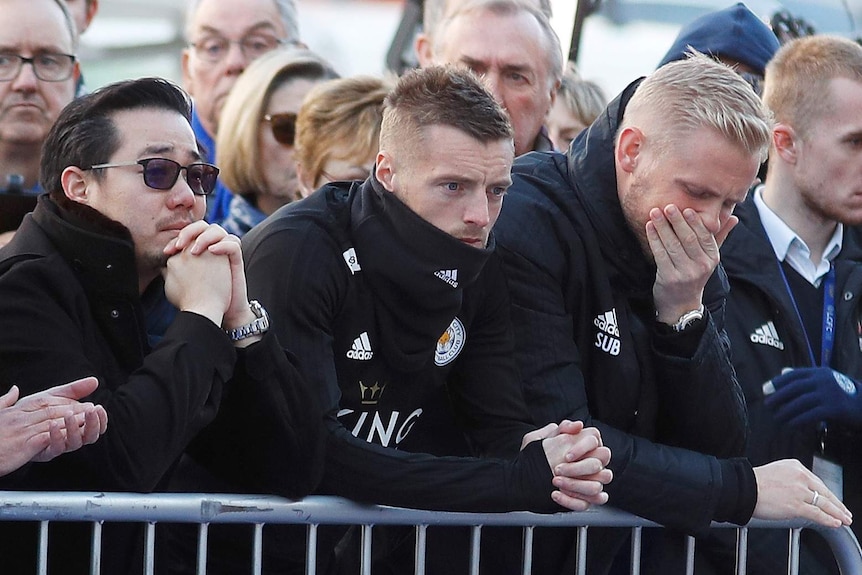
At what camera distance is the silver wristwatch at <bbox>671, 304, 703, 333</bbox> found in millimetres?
3939

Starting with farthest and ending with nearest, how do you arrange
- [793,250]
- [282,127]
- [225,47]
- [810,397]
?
[225,47] → [282,127] → [793,250] → [810,397]

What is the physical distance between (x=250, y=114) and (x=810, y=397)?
86.1 inches

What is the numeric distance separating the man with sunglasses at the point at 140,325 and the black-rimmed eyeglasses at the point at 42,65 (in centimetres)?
121

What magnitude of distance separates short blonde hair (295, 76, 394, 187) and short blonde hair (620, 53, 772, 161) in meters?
0.93

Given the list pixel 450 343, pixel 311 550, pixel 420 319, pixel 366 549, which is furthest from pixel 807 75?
pixel 311 550

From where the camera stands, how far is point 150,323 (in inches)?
145

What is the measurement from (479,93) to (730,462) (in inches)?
46.4

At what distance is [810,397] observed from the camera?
4398 mm

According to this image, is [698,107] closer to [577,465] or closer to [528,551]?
[577,465]

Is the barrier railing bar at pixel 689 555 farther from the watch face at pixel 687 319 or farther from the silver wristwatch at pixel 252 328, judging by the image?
the silver wristwatch at pixel 252 328

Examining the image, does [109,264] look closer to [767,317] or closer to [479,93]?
[479,93]

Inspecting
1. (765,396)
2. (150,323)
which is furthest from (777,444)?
(150,323)

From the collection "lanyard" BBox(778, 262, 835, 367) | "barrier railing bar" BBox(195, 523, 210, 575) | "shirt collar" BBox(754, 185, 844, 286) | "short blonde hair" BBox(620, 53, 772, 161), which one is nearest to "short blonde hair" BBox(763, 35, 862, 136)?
"shirt collar" BBox(754, 185, 844, 286)

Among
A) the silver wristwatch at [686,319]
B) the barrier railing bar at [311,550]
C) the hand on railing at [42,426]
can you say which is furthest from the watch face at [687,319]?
the hand on railing at [42,426]
